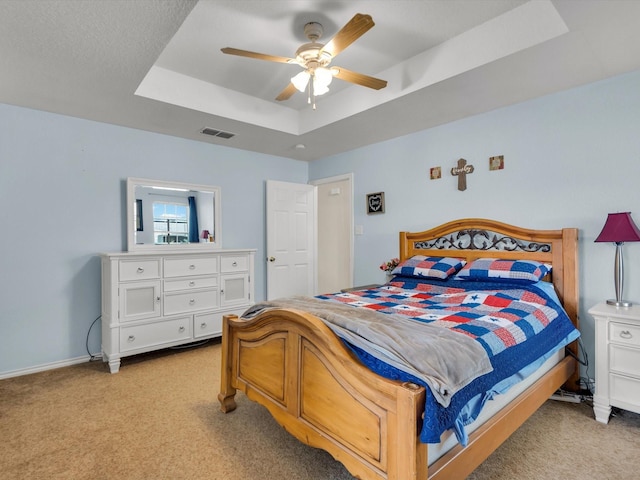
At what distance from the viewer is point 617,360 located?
2.17m

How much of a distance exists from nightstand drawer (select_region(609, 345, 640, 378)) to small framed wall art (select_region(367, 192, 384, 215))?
2.43 meters

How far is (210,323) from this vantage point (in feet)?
11.8

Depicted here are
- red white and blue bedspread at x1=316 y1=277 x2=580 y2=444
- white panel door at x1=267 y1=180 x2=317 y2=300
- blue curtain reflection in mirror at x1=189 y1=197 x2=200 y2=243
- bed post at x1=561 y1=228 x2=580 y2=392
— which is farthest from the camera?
white panel door at x1=267 y1=180 x2=317 y2=300

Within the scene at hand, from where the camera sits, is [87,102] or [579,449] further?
[87,102]

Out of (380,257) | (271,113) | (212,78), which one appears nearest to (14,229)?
(212,78)

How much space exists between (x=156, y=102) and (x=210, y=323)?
218 centimetres

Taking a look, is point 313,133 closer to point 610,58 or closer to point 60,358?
point 610,58

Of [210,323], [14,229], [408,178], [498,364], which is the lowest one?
[210,323]

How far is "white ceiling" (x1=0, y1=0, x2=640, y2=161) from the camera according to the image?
1.90m

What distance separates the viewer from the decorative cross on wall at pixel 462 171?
10.8ft

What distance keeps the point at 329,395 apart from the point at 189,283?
2389 mm

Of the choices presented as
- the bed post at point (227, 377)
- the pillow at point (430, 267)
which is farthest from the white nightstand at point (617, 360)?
the bed post at point (227, 377)

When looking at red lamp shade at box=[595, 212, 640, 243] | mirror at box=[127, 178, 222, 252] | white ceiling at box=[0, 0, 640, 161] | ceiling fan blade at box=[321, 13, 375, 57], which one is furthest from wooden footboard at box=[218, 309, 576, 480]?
mirror at box=[127, 178, 222, 252]

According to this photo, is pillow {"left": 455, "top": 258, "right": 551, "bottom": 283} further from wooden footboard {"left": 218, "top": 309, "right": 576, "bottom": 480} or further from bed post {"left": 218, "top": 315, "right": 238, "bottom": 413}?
bed post {"left": 218, "top": 315, "right": 238, "bottom": 413}
